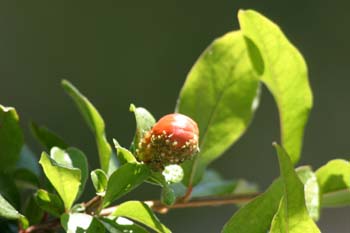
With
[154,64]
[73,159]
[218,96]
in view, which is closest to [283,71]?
[218,96]

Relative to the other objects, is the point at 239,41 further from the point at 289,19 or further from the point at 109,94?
the point at 289,19

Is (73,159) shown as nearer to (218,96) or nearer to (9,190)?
(9,190)

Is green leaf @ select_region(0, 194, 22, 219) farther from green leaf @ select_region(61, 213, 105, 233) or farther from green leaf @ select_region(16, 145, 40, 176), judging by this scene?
green leaf @ select_region(16, 145, 40, 176)

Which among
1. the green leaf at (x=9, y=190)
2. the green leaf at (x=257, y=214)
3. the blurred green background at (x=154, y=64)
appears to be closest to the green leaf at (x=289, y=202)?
the green leaf at (x=257, y=214)

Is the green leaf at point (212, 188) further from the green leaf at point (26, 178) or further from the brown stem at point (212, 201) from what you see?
the green leaf at point (26, 178)

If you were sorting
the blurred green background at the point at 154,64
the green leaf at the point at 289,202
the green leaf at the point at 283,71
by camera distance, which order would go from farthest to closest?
the blurred green background at the point at 154,64 < the green leaf at the point at 283,71 < the green leaf at the point at 289,202
